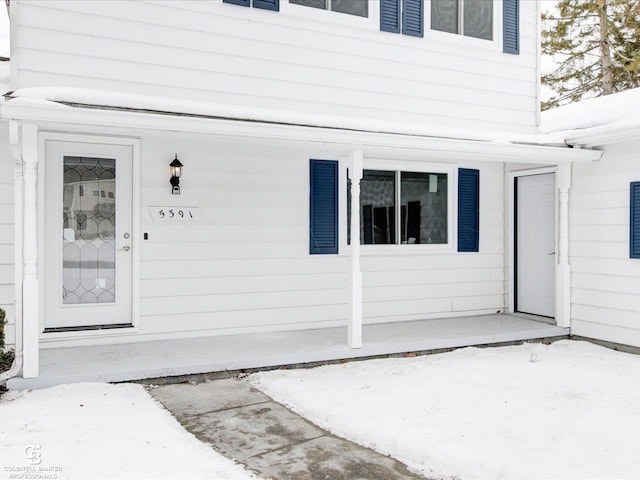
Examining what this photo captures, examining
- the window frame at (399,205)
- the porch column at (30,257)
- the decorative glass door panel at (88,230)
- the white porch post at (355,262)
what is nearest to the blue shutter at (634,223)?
the window frame at (399,205)

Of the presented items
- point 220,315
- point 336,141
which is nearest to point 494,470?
point 336,141

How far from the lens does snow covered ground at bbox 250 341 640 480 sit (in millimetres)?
3326

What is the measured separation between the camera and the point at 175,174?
586cm

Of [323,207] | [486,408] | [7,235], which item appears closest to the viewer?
[486,408]

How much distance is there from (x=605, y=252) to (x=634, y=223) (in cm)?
51

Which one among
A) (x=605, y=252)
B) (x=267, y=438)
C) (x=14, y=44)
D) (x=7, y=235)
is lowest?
(x=267, y=438)

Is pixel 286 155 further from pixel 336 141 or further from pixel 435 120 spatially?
pixel 435 120

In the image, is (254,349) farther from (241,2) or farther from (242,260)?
(241,2)

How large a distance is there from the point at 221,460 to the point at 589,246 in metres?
5.21

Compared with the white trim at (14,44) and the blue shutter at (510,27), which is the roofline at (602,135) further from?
the white trim at (14,44)

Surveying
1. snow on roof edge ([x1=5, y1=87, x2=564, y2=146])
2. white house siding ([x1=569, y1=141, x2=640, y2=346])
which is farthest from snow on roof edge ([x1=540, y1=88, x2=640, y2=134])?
snow on roof edge ([x1=5, y1=87, x2=564, y2=146])

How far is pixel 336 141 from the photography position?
5434mm

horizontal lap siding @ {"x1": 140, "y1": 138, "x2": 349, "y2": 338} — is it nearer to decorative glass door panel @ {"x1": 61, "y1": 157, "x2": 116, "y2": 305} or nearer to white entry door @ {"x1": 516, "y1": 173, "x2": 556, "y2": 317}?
decorative glass door panel @ {"x1": 61, "y1": 157, "x2": 116, "y2": 305}

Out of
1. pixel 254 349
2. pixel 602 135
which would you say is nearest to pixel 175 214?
pixel 254 349
